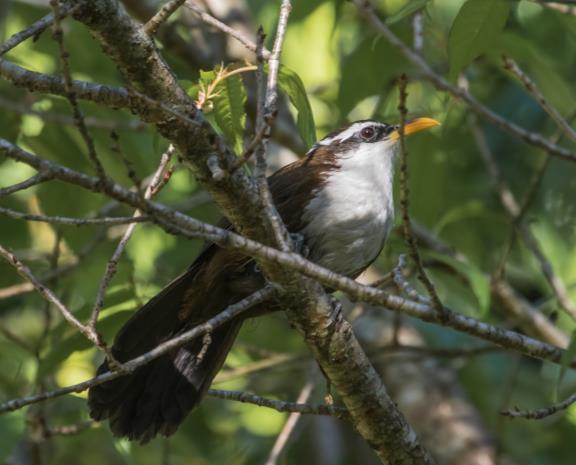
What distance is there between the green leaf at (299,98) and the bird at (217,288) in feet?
2.83

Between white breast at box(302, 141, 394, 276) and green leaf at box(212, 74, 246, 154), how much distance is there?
1179mm

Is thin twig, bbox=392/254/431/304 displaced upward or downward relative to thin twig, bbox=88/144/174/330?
downward

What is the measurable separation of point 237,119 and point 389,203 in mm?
1557

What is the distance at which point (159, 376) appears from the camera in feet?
15.9

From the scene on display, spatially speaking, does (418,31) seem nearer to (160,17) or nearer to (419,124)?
(419,124)

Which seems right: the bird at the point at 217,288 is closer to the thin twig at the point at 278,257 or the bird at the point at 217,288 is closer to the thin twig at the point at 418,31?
the thin twig at the point at 418,31

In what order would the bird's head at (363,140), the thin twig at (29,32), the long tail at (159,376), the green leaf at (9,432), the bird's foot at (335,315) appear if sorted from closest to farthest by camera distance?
the thin twig at (29,32)
the bird's foot at (335,315)
the green leaf at (9,432)
the long tail at (159,376)
the bird's head at (363,140)

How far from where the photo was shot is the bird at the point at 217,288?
4.66 metres

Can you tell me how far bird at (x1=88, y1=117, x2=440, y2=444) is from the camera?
4664 mm

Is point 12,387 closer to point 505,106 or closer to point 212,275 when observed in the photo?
point 212,275

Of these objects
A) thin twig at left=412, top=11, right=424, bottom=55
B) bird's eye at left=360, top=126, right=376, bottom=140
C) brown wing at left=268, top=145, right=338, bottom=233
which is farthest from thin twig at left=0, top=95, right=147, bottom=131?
thin twig at left=412, top=11, right=424, bottom=55

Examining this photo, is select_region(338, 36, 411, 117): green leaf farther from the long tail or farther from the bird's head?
the long tail

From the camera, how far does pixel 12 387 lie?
618 centimetres

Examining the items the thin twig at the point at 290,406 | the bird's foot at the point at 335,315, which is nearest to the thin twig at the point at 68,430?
the thin twig at the point at 290,406
